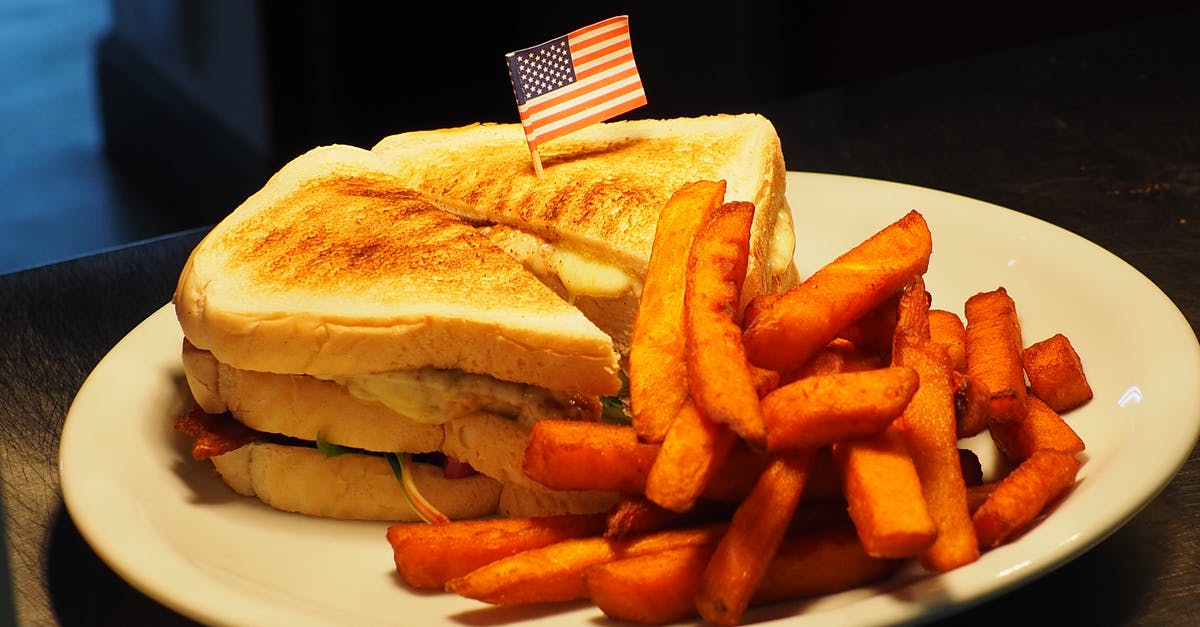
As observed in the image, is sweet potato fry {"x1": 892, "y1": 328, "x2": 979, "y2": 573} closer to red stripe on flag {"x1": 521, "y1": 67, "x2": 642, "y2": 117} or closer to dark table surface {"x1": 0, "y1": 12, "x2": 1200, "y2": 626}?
dark table surface {"x1": 0, "y1": 12, "x2": 1200, "y2": 626}

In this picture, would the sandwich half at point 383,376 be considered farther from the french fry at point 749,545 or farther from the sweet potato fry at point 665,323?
the french fry at point 749,545

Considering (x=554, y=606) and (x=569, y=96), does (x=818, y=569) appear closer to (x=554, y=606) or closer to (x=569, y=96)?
(x=554, y=606)

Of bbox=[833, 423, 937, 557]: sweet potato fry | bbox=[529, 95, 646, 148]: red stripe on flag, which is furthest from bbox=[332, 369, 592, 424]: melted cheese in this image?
bbox=[529, 95, 646, 148]: red stripe on flag

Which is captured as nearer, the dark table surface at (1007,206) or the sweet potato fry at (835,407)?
the sweet potato fry at (835,407)

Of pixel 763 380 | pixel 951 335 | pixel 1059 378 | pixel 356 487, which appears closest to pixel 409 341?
pixel 356 487

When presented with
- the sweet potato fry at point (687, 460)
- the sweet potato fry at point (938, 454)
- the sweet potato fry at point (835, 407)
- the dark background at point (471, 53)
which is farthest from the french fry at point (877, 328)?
the dark background at point (471, 53)
